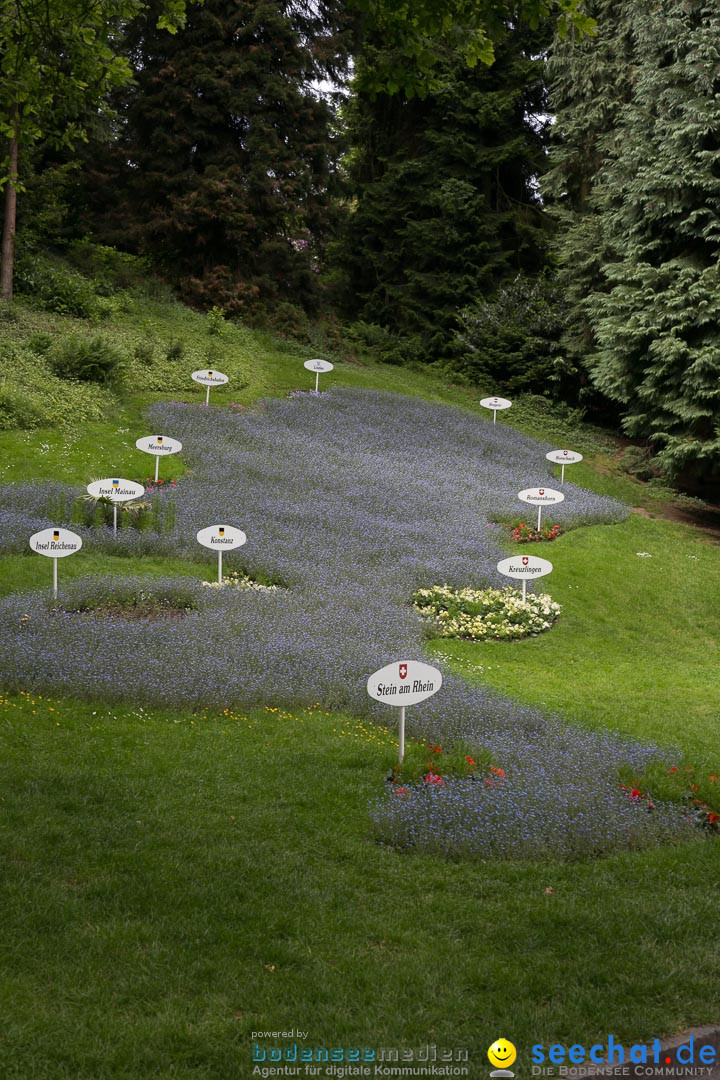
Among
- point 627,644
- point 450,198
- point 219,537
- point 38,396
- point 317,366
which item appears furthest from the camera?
point 450,198

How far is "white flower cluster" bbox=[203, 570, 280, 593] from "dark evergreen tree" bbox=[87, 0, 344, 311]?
19.4 m

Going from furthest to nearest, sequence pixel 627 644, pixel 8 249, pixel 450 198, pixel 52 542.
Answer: pixel 450 198, pixel 8 249, pixel 627 644, pixel 52 542

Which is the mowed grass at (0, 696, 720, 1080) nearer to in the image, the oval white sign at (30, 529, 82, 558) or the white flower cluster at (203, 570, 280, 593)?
the oval white sign at (30, 529, 82, 558)

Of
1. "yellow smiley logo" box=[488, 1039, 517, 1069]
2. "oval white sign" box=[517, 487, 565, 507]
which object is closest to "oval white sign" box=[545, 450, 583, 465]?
"oval white sign" box=[517, 487, 565, 507]

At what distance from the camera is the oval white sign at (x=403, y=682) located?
778 cm

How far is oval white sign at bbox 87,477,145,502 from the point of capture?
1351cm

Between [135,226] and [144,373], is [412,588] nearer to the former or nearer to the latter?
[144,373]

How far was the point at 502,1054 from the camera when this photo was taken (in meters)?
4.22

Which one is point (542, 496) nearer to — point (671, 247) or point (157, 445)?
point (157, 445)

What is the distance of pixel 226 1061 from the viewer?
411cm

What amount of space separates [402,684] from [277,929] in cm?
293

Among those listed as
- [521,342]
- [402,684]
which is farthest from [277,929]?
[521,342]

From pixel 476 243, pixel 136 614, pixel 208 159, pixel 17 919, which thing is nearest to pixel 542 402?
pixel 476 243

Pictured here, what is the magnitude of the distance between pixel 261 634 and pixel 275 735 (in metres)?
2.41
